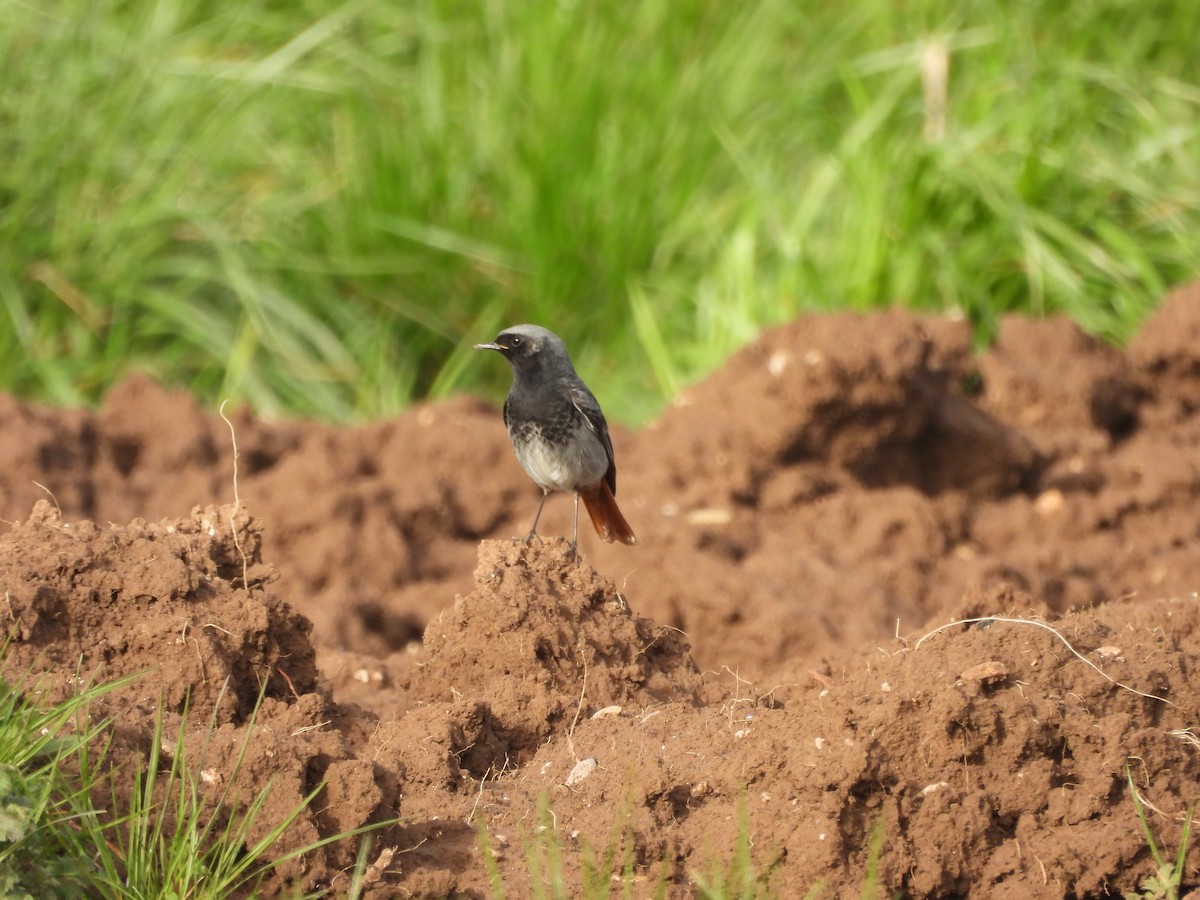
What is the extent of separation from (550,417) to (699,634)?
0.96 m

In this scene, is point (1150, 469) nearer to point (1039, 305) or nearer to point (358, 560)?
point (1039, 305)

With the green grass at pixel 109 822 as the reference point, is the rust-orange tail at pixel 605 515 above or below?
below

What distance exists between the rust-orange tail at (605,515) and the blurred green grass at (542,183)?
266 centimetres

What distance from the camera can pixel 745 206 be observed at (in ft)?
26.7

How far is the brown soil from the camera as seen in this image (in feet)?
9.50

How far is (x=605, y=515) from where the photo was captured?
4848mm

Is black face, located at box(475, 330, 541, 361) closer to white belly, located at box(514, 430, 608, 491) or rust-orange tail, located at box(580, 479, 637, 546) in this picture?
white belly, located at box(514, 430, 608, 491)

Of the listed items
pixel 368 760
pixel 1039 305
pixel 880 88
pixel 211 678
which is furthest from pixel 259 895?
pixel 880 88

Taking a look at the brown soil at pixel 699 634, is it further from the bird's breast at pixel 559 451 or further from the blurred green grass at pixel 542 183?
the blurred green grass at pixel 542 183

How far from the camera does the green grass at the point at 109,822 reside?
251 centimetres

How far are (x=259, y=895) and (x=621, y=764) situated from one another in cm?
80

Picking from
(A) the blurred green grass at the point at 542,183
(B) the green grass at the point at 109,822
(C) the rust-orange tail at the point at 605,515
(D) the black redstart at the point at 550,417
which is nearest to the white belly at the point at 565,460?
(D) the black redstart at the point at 550,417

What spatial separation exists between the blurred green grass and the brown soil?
1586mm

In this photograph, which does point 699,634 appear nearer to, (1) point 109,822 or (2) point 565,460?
(2) point 565,460
